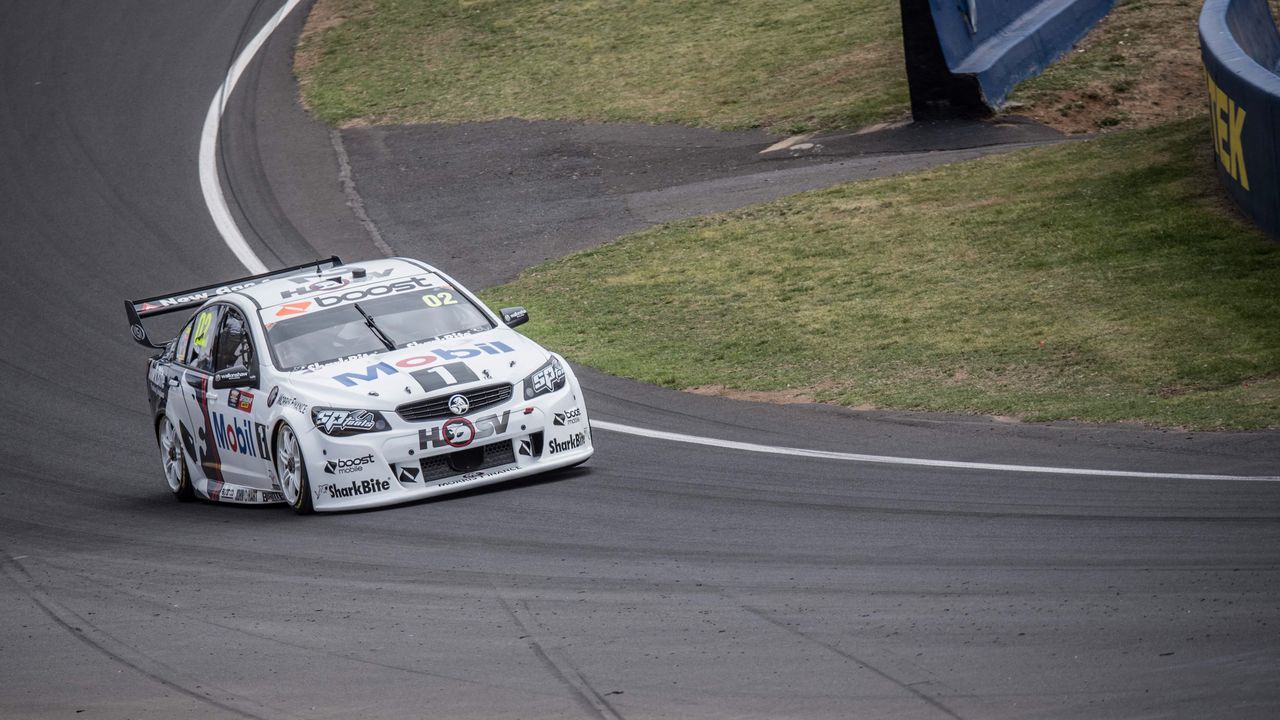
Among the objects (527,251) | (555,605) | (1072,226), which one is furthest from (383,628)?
(527,251)

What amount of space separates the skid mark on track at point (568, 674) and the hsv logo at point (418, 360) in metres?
3.48

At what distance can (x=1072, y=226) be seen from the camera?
17375mm

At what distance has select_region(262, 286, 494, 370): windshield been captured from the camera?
1127cm

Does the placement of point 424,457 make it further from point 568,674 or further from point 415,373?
point 568,674

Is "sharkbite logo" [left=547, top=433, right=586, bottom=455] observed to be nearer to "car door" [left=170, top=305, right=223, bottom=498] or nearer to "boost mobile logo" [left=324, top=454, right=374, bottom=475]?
"boost mobile logo" [left=324, top=454, right=374, bottom=475]

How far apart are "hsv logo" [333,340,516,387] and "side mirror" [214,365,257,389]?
752 mm

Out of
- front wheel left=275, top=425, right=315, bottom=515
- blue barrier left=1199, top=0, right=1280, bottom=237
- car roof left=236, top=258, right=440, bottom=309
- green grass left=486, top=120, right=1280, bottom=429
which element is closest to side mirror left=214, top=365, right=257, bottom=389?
front wheel left=275, top=425, right=315, bottom=515

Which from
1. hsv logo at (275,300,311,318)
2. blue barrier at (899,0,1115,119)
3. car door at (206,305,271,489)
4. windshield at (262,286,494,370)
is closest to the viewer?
car door at (206,305,271,489)

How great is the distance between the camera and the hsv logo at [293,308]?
11.6 metres

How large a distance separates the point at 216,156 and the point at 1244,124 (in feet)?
55.9

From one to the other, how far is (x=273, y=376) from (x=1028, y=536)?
214 inches

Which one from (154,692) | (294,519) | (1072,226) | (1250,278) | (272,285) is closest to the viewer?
(154,692)

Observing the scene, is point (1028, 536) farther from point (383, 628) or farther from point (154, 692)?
point (154, 692)

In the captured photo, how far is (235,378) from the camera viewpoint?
11102 millimetres
